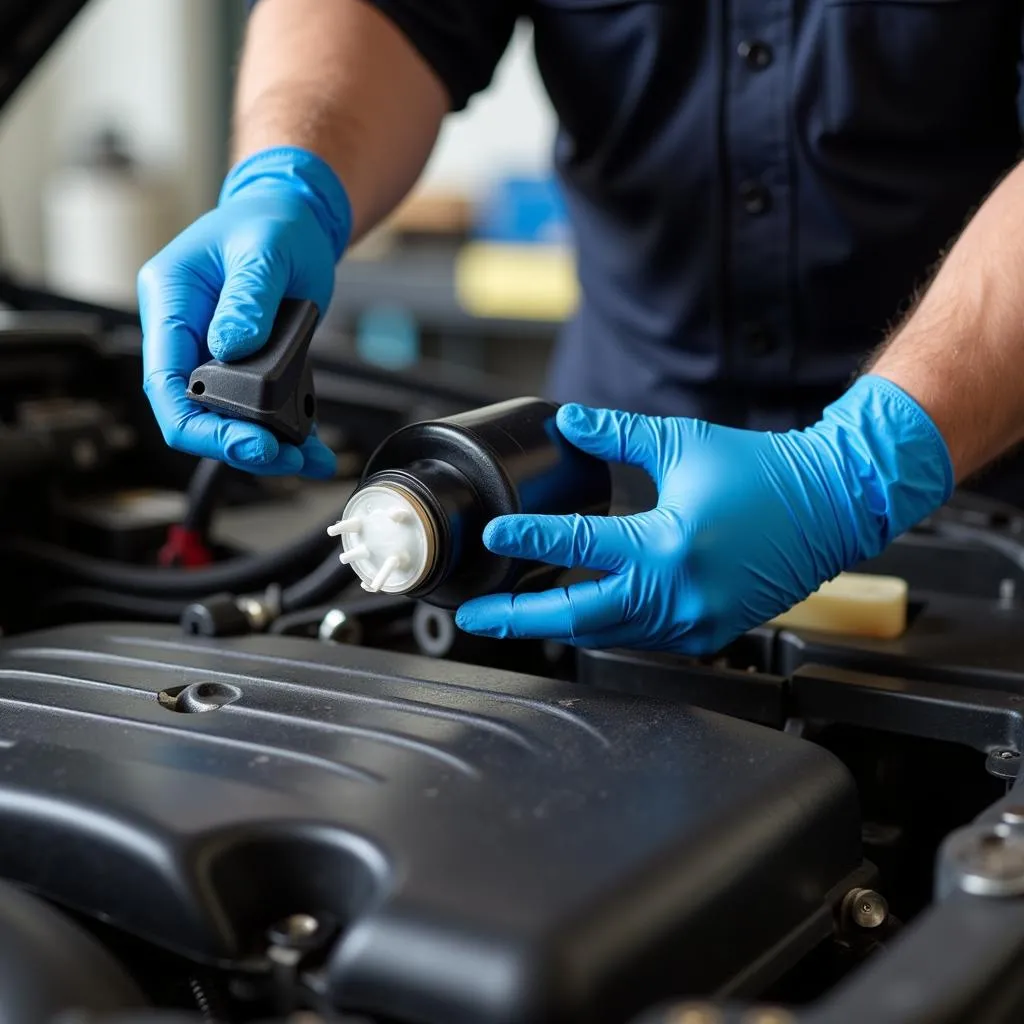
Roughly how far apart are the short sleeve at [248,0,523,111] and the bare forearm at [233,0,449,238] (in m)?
0.01

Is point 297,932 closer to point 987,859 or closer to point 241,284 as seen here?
point 987,859

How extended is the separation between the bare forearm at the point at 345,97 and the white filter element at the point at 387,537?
48 cm

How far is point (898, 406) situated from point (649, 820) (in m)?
0.39

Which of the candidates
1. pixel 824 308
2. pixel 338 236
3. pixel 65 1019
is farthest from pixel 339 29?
pixel 65 1019

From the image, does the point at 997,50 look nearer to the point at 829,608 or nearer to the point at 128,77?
the point at 829,608

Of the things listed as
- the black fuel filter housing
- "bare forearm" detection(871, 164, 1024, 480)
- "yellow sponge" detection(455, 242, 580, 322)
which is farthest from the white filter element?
"yellow sponge" detection(455, 242, 580, 322)

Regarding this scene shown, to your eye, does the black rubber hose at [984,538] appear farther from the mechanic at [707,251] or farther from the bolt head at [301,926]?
the bolt head at [301,926]

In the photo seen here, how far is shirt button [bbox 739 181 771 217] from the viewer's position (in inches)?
49.8

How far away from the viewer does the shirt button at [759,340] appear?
1312 mm

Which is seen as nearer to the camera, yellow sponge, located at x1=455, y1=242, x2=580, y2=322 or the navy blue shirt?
the navy blue shirt

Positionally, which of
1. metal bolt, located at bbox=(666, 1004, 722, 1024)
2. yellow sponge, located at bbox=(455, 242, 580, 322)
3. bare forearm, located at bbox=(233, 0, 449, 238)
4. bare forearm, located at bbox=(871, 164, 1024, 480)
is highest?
bare forearm, located at bbox=(233, 0, 449, 238)

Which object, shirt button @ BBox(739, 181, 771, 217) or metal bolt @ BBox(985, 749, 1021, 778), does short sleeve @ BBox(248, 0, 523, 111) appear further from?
metal bolt @ BBox(985, 749, 1021, 778)

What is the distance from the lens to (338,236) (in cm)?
109

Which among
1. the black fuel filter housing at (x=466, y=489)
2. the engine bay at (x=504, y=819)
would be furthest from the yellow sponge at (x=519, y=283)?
the black fuel filter housing at (x=466, y=489)
